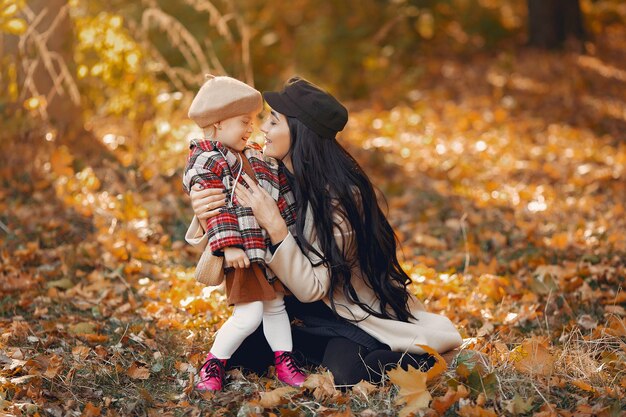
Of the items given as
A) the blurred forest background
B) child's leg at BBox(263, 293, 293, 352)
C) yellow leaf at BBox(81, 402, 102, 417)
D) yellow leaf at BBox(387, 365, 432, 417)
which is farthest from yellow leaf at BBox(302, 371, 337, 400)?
yellow leaf at BBox(81, 402, 102, 417)

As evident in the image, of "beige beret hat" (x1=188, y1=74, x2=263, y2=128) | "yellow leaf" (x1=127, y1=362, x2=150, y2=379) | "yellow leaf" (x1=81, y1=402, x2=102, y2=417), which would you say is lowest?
"yellow leaf" (x1=127, y1=362, x2=150, y2=379)

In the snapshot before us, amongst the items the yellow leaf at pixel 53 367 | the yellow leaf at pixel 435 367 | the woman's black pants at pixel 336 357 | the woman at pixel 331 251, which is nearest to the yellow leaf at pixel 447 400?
the yellow leaf at pixel 435 367

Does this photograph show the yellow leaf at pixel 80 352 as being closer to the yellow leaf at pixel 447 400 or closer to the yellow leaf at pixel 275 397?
the yellow leaf at pixel 275 397

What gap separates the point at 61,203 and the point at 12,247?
78 centimetres

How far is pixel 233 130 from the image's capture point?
366 cm

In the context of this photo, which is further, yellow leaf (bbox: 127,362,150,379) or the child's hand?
yellow leaf (bbox: 127,362,150,379)

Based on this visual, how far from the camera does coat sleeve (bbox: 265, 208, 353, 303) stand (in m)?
3.65

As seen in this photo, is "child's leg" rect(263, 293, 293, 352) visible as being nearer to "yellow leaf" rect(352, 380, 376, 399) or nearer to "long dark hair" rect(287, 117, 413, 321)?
"long dark hair" rect(287, 117, 413, 321)

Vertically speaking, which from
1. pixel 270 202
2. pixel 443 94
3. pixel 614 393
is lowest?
pixel 443 94

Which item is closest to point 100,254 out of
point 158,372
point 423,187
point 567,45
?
point 158,372

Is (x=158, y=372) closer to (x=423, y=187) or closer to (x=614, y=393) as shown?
(x=614, y=393)

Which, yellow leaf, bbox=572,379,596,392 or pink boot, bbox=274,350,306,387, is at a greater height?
pink boot, bbox=274,350,306,387

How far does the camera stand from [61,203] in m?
6.45

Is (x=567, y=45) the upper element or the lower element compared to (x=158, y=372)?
lower
